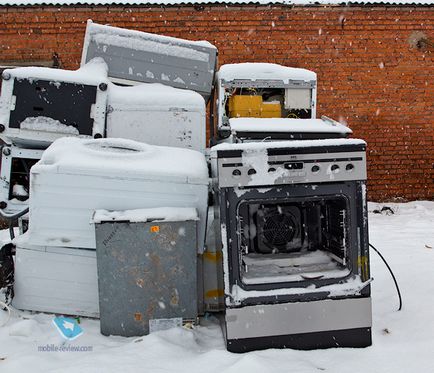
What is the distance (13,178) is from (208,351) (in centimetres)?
194

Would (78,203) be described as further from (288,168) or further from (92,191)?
(288,168)

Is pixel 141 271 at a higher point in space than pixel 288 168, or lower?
lower

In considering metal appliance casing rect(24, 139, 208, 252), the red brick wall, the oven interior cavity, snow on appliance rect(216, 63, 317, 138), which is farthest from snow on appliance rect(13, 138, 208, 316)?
the red brick wall

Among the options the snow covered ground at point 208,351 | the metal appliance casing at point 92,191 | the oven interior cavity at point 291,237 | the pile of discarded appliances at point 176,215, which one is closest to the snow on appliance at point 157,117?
the pile of discarded appliances at point 176,215

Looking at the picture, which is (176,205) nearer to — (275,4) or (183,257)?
(183,257)

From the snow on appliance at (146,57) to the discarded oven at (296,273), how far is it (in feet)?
5.19

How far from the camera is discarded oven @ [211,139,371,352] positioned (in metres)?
2.55

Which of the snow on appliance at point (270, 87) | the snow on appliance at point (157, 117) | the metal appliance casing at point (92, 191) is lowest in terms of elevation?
the metal appliance casing at point (92, 191)

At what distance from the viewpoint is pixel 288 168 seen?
2557mm

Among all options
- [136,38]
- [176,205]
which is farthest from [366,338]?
[136,38]

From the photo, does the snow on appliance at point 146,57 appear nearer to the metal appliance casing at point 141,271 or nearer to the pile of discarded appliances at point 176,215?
the pile of discarded appliances at point 176,215

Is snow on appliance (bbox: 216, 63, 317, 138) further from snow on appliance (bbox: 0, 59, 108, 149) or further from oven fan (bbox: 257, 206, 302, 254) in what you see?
oven fan (bbox: 257, 206, 302, 254)

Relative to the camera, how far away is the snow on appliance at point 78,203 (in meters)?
2.86

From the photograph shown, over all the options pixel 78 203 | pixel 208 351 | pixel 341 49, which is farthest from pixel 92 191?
pixel 341 49
